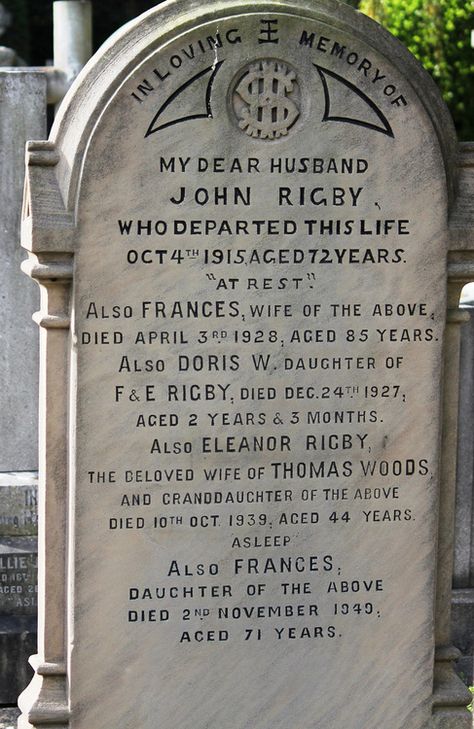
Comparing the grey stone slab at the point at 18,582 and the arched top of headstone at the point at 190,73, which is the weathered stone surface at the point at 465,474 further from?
the arched top of headstone at the point at 190,73

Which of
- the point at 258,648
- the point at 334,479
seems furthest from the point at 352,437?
the point at 258,648

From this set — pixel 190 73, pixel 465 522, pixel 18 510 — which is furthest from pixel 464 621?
pixel 190 73

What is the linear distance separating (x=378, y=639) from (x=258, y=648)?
0.41 meters

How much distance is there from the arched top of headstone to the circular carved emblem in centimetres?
8

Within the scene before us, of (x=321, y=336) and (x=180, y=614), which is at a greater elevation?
(x=321, y=336)

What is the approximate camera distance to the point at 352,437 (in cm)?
427

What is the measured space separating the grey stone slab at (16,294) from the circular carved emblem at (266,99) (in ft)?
8.38

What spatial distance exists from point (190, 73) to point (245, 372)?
948 mm

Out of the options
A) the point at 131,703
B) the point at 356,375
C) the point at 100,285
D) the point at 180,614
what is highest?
the point at 100,285

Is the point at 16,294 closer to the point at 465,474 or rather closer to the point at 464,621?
the point at 465,474

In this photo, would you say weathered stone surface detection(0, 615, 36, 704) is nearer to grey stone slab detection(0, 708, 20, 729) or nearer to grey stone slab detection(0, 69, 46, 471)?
grey stone slab detection(0, 708, 20, 729)

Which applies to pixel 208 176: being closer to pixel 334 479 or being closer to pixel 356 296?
pixel 356 296

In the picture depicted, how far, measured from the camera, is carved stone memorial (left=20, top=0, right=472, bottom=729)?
4.02 m

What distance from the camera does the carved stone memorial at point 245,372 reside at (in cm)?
402
